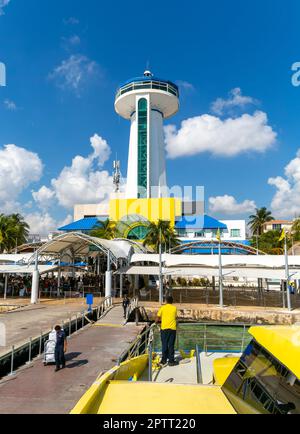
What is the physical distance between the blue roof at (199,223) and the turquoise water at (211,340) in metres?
42.3

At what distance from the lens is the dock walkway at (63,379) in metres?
7.44

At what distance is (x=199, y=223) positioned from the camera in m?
66.8

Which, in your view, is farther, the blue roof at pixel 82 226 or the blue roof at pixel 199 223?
the blue roof at pixel 82 226

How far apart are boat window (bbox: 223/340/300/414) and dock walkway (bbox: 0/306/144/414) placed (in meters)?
5.17

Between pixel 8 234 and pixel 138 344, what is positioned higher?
pixel 8 234

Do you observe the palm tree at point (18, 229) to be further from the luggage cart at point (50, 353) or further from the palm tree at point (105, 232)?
the luggage cart at point (50, 353)

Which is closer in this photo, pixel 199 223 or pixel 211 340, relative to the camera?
pixel 211 340

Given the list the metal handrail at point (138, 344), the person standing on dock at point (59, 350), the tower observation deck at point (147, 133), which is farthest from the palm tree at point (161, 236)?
the metal handrail at point (138, 344)

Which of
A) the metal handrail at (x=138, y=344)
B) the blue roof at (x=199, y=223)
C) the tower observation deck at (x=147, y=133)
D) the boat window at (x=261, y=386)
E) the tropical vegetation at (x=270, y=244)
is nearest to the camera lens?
the boat window at (x=261, y=386)

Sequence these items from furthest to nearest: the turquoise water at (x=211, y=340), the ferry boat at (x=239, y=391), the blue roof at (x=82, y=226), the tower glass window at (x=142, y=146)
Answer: the blue roof at (x=82, y=226) → the tower glass window at (x=142, y=146) → the turquoise water at (x=211, y=340) → the ferry boat at (x=239, y=391)

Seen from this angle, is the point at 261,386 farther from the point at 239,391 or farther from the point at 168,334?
the point at 168,334

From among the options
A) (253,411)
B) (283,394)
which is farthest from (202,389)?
(283,394)

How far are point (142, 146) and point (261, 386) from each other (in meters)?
58.9

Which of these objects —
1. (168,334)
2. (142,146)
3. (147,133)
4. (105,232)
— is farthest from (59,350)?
(147,133)
